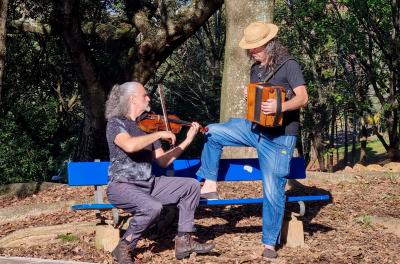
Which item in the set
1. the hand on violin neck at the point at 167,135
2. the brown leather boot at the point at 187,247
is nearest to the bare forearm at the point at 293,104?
the hand on violin neck at the point at 167,135

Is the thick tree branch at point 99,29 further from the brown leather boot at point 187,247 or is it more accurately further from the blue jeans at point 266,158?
the brown leather boot at point 187,247

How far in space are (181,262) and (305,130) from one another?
20.1 metres

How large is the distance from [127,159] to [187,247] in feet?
2.89

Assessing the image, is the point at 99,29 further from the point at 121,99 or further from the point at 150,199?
the point at 150,199

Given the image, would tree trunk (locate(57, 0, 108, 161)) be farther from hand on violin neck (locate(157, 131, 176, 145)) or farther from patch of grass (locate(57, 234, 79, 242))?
hand on violin neck (locate(157, 131, 176, 145))

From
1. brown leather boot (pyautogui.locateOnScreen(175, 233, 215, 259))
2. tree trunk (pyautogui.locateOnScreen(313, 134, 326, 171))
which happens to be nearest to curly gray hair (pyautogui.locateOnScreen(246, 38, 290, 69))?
brown leather boot (pyautogui.locateOnScreen(175, 233, 215, 259))

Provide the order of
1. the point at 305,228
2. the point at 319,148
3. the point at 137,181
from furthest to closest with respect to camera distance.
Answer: the point at 319,148 < the point at 305,228 < the point at 137,181

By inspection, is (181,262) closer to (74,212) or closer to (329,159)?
(74,212)

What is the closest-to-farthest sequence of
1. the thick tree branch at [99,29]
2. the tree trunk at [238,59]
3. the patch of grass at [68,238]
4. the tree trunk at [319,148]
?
the patch of grass at [68,238] < the tree trunk at [238,59] < the thick tree branch at [99,29] < the tree trunk at [319,148]

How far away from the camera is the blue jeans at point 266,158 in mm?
5457

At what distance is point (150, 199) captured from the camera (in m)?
5.25

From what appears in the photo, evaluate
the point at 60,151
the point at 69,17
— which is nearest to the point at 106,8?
the point at 60,151

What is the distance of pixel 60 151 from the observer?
1608 centimetres

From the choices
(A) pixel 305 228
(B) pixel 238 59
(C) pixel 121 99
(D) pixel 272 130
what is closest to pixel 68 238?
(C) pixel 121 99
